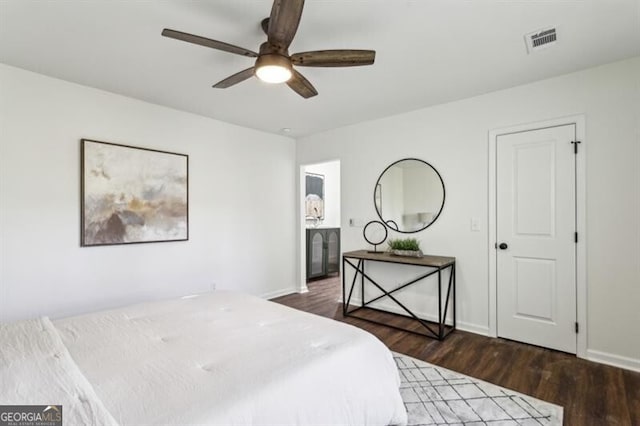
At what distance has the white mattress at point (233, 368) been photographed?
1.06m

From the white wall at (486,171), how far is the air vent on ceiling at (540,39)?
737 mm

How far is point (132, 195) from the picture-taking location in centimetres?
318

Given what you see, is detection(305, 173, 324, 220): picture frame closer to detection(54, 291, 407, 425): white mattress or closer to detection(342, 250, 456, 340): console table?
detection(342, 250, 456, 340): console table

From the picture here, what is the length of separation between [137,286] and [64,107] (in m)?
1.83

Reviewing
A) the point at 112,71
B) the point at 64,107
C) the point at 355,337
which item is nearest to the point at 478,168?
the point at 355,337

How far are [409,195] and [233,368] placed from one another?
297 cm

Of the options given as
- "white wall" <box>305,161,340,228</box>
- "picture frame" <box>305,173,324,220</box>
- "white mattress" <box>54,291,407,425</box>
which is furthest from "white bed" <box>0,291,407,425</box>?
"white wall" <box>305,161,340,228</box>

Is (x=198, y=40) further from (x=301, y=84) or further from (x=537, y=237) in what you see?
(x=537, y=237)

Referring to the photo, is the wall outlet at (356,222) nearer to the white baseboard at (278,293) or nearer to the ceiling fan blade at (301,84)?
the white baseboard at (278,293)

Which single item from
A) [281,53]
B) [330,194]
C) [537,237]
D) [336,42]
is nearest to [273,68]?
[281,53]

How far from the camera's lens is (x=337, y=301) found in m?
4.42

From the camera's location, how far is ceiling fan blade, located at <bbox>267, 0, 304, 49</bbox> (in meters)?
1.49

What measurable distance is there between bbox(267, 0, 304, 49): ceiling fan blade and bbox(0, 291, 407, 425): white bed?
163cm

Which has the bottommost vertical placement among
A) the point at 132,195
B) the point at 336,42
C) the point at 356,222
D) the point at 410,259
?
the point at 410,259
